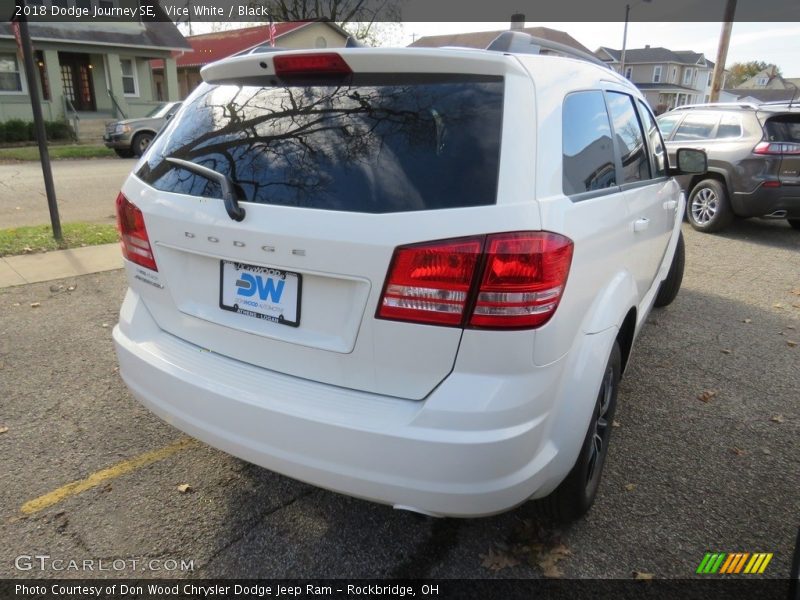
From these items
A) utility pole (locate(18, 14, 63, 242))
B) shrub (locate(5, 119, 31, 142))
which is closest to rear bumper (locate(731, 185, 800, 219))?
utility pole (locate(18, 14, 63, 242))

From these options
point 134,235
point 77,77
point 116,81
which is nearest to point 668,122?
point 134,235

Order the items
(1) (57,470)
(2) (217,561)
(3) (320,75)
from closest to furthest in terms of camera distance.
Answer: (3) (320,75), (2) (217,561), (1) (57,470)

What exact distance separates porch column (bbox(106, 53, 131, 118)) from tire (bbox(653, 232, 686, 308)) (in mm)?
26103

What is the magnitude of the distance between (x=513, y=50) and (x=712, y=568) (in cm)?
214

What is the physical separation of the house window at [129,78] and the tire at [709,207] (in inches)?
1012

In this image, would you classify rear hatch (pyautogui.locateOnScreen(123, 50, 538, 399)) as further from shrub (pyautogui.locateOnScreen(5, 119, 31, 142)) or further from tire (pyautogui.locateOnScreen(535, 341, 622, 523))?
shrub (pyautogui.locateOnScreen(5, 119, 31, 142))

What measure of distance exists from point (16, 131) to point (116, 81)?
669 cm

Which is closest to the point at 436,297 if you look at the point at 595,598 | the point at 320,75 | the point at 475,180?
the point at 475,180

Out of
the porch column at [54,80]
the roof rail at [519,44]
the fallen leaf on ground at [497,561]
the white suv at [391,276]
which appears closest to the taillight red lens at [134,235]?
the white suv at [391,276]

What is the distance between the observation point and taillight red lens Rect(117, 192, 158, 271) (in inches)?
90.3

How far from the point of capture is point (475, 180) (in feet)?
5.78

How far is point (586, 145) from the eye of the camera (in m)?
2.33

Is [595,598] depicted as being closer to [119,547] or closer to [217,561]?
[217,561]

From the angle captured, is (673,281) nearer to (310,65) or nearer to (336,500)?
(336,500)
